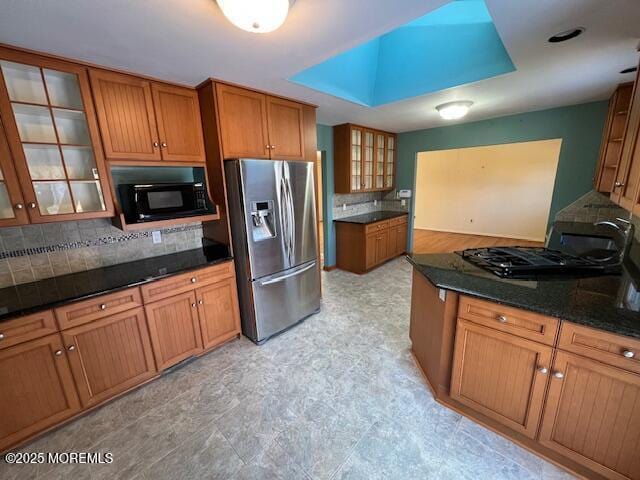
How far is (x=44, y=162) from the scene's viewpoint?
1702 mm

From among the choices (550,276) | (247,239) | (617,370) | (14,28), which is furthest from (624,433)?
(14,28)

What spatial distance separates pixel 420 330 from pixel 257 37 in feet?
7.61

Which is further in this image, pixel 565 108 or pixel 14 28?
pixel 565 108

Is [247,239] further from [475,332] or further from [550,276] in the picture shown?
[550,276]

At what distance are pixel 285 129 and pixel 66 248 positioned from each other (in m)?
2.09

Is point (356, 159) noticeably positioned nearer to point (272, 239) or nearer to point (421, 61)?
point (421, 61)

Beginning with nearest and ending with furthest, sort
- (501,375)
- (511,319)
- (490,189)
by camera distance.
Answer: (511,319)
(501,375)
(490,189)

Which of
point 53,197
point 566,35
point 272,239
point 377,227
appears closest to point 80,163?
point 53,197

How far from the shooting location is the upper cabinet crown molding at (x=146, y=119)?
1.83 meters

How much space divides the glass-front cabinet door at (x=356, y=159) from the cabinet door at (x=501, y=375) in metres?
3.06

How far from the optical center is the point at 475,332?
1.51 metres

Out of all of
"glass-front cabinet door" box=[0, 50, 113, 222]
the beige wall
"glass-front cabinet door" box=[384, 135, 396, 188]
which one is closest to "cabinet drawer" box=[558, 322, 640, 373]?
"glass-front cabinet door" box=[0, 50, 113, 222]

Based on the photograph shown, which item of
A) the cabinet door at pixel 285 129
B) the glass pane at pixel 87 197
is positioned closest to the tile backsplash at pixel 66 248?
the glass pane at pixel 87 197

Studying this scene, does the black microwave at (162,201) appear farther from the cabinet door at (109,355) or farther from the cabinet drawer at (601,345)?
the cabinet drawer at (601,345)
